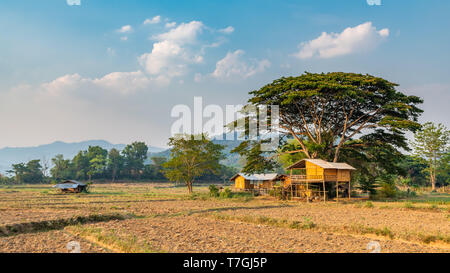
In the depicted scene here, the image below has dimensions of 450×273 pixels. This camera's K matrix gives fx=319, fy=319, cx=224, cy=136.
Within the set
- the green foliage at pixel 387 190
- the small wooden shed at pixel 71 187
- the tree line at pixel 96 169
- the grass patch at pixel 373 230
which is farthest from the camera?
the tree line at pixel 96 169

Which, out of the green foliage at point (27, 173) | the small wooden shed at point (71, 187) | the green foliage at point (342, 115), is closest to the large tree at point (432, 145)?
the green foliage at point (342, 115)

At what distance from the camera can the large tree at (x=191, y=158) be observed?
48.1 m

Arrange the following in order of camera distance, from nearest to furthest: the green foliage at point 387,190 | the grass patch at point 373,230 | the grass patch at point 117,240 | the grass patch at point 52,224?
1. the grass patch at point 117,240
2. the grass patch at point 373,230
3. the grass patch at point 52,224
4. the green foliage at point 387,190

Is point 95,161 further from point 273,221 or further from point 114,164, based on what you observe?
point 273,221

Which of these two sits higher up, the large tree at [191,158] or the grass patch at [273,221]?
the large tree at [191,158]

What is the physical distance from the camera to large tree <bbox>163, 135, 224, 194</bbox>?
48094 millimetres

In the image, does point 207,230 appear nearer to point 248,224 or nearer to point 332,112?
point 248,224

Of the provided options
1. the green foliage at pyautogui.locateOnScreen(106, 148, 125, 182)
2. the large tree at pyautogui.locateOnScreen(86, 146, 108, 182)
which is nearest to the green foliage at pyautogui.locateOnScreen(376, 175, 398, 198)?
the large tree at pyautogui.locateOnScreen(86, 146, 108, 182)

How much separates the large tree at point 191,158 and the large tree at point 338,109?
44.4 feet

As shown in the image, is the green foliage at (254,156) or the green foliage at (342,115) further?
the green foliage at (254,156)

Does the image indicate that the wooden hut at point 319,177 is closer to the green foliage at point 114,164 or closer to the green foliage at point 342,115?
the green foliage at point 342,115
